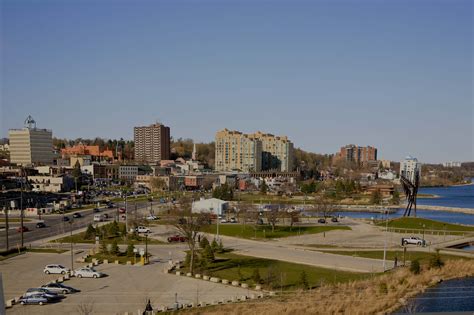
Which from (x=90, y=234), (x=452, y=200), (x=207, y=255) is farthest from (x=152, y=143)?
(x=207, y=255)

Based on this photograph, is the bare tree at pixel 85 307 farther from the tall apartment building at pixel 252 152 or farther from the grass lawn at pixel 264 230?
the tall apartment building at pixel 252 152

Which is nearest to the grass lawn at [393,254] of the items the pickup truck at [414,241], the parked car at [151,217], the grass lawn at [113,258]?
the pickup truck at [414,241]

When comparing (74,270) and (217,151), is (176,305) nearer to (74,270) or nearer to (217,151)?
(74,270)

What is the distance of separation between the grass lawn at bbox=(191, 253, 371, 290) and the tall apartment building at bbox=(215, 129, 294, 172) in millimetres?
81738

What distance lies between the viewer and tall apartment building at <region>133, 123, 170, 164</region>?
375 feet

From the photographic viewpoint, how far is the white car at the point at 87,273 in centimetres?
1727

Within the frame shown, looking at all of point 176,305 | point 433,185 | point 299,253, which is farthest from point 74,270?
→ point 433,185

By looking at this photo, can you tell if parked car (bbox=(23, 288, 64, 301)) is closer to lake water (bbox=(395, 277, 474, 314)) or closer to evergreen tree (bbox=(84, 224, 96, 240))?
lake water (bbox=(395, 277, 474, 314))

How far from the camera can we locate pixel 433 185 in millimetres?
110812

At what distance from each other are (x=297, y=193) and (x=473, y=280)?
172 feet

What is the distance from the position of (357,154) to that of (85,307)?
6281 inches

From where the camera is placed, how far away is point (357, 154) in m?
163

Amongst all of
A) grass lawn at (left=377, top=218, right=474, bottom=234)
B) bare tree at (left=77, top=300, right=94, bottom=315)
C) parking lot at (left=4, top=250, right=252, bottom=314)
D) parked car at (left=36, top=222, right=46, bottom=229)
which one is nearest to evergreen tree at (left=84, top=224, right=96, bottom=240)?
parking lot at (left=4, top=250, right=252, bottom=314)

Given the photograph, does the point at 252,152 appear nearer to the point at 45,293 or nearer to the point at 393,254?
the point at 393,254
